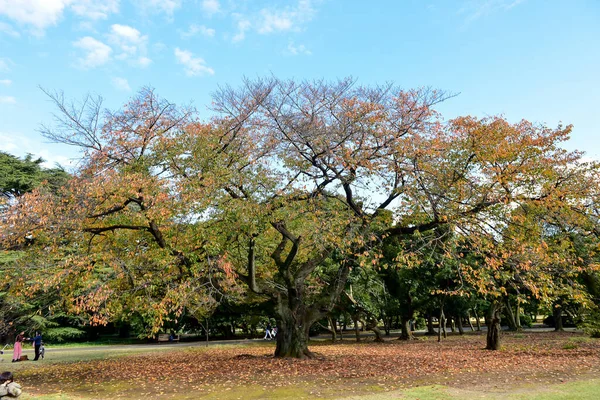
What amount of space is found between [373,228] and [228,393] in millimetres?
6998

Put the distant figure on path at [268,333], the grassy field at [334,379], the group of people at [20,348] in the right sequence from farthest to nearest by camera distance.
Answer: the distant figure on path at [268,333]
the group of people at [20,348]
the grassy field at [334,379]

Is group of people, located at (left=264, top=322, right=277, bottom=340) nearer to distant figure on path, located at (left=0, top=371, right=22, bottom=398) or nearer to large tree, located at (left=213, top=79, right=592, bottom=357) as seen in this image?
large tree, located at (left=213, top=79, right=592, bottom=357)

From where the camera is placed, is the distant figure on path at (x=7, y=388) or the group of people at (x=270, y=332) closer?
the distant figure on path at (x=7, y=388)

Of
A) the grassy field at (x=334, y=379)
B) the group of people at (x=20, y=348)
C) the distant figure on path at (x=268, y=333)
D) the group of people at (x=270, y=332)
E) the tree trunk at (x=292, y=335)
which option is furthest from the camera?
the group of people at (x=270, y=332)

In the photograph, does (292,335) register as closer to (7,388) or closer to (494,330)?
(7,388)

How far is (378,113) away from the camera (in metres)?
12.1

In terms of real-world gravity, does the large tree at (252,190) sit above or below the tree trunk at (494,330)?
above

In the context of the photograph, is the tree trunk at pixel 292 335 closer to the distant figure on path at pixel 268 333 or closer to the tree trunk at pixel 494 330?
the tree trunk at pixel 494 330

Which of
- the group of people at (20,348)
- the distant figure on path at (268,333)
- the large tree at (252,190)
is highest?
the large tree at (252,190)

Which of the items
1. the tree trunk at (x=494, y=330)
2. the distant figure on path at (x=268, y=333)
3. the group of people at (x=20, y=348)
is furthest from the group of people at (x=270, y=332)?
the tree trunk at (x=494, y=330)

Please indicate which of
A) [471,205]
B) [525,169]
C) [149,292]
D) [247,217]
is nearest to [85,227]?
[149,292]

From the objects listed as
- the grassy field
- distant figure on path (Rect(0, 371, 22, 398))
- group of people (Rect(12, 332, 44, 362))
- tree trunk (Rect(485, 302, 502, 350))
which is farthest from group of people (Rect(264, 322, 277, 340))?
distant figure on path (Rect(0, 371, 22, 398))

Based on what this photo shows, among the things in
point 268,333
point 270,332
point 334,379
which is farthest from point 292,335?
point 270,332

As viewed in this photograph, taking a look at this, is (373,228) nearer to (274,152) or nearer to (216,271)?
(274,152)
